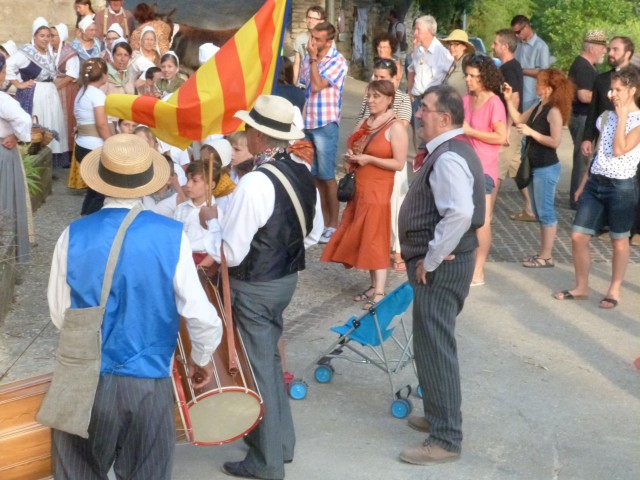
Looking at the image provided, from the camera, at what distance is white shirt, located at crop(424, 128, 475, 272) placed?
5.29 metres

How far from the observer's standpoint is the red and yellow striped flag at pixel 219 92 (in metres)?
6.79

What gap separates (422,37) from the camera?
38.1ft

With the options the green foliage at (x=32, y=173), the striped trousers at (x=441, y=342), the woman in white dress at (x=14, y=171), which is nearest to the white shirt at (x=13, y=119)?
the woman in white dress at (x=14, y=171)

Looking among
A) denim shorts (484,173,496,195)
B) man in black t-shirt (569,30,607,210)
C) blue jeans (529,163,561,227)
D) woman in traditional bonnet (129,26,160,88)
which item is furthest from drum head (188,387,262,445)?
man in black t-shirt (569,30,607,210)

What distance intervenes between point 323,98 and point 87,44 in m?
4.55

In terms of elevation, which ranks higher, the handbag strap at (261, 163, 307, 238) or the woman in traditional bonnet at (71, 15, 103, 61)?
the handbag strap at (261, 163, 307, 238)

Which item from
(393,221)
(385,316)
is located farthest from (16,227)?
(385,316)

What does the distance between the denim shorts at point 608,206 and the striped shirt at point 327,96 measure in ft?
8.96

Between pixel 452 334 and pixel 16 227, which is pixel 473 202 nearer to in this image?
pixel 452 334

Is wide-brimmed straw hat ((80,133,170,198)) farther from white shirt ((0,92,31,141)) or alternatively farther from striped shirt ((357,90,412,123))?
striped shirt ((357,90,412,123))

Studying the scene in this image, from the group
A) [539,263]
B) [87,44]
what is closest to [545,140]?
[539,263]

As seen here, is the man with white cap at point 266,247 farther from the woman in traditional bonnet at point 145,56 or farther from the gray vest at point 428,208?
the woman in traditional bonnet at point 145,56

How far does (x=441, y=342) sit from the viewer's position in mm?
5582

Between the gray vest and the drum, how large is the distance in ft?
3.65
